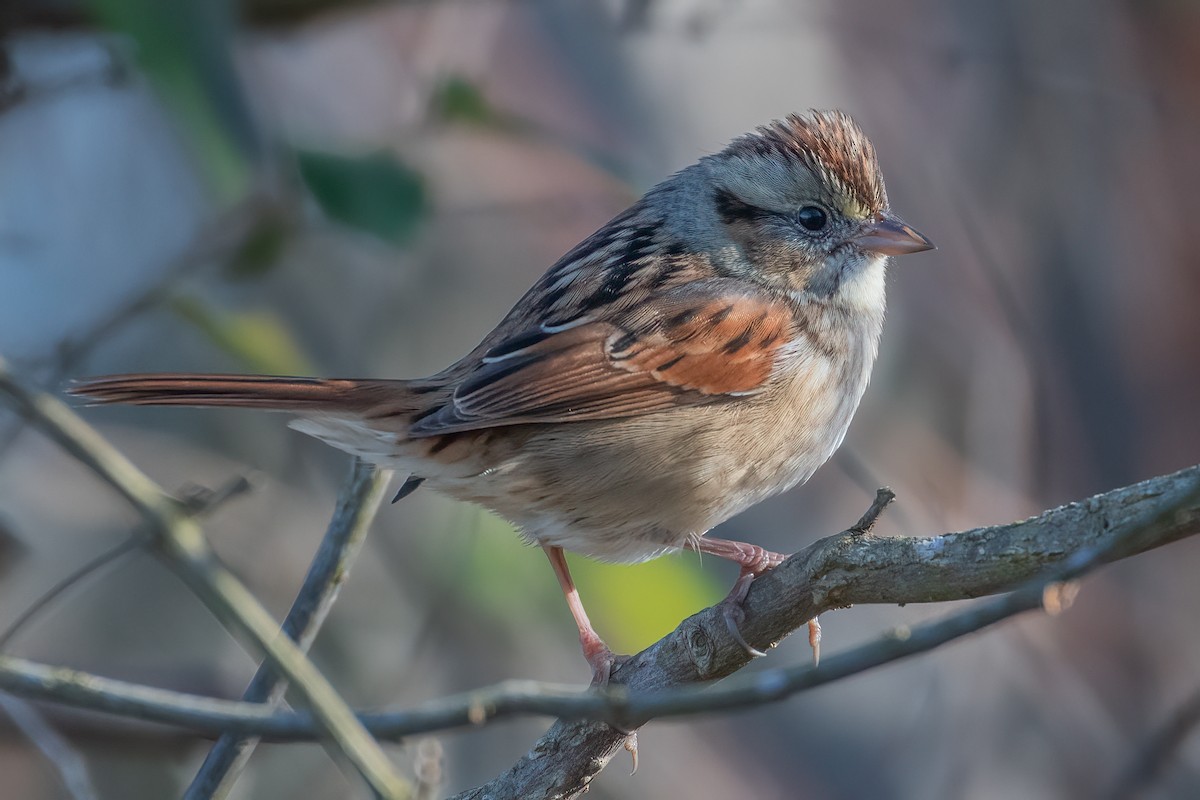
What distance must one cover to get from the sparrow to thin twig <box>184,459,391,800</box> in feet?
0.36

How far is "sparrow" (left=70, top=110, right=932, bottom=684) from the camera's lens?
119 inches

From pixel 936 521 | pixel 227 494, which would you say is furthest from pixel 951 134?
pixel 227 494

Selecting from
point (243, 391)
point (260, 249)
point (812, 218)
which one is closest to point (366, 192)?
point (260, 249)

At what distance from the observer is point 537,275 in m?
6.02

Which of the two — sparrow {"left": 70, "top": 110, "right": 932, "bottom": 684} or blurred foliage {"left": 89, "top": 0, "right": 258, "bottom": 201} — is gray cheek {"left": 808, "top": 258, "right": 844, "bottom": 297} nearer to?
sparrow {"left": 70, "top": 110, "right": 932, "bottom": 684}

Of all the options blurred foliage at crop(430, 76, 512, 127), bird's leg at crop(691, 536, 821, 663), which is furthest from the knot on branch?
blurred foliage at crop(430, 76, 512, 127)

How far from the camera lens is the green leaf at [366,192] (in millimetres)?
3379

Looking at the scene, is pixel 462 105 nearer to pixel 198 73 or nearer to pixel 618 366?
pixel 198 73

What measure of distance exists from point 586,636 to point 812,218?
1179 millimetres

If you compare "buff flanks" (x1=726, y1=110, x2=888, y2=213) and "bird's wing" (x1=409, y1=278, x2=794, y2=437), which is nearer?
"bird's wing" (x1=409, y1=278, x2=794, y2=437)

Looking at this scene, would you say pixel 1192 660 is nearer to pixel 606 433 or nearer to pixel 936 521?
pixel 936 521

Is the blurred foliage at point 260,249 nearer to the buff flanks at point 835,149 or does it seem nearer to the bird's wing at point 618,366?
the bird's wing at point 618,366

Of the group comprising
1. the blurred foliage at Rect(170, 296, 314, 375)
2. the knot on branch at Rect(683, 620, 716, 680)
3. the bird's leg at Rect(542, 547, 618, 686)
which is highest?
the blurred foliage at Rect(170, 296, 314, 375)

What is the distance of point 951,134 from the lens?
6508 mm
